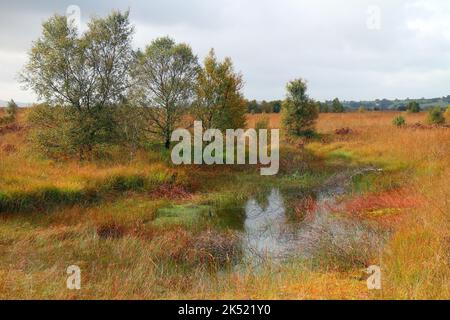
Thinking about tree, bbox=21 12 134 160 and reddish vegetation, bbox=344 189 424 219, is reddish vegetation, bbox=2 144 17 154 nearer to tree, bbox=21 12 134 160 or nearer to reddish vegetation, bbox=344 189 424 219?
tree, bbox=21 12 134 160

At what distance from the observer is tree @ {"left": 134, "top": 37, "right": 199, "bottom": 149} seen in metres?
18.9

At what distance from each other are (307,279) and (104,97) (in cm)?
1415

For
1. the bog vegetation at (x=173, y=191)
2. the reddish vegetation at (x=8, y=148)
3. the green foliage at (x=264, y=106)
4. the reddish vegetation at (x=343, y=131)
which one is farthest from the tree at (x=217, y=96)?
the green foliage at (x=264, y=106)

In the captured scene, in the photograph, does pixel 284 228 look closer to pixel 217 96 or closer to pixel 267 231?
pixel 267 231

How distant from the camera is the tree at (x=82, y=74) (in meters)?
16.7

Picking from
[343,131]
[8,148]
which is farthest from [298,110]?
[8,148]

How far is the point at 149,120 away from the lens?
19.1 metres

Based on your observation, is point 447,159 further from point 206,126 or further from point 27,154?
point 27,154

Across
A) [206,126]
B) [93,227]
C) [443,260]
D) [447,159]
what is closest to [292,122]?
[206,126]

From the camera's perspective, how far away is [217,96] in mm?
20641

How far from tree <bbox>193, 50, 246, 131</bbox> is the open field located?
9.47 feet

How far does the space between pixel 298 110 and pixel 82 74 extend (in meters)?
13.0

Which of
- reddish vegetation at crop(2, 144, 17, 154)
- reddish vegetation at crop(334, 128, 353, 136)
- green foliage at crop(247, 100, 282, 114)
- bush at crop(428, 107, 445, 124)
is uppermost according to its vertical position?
green foliage at crop(247, 100, 282, 114)

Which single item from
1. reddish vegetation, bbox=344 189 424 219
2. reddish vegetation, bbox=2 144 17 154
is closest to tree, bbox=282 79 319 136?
reddish vegetation, bbox=344 189 424 219
